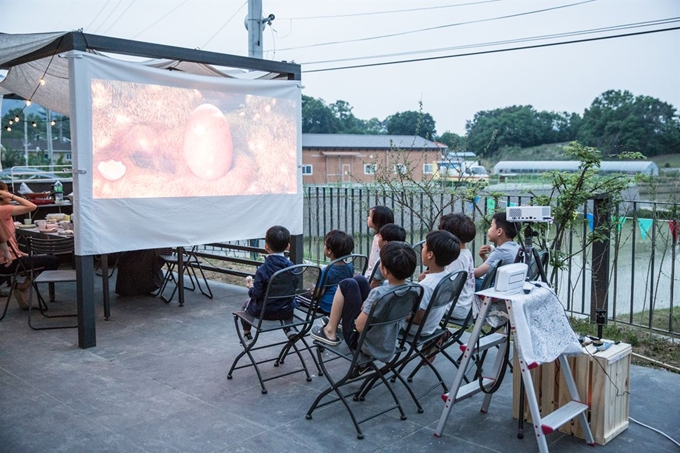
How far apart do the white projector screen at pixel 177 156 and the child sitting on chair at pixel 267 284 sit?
1754mm

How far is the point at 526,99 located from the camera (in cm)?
3112

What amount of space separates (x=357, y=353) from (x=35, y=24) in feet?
66.6

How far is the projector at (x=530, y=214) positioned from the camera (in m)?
3.23

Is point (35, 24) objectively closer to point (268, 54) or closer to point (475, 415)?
point (268, 54)

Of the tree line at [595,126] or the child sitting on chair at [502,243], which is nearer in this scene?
the child sitting on chair at [502,243]

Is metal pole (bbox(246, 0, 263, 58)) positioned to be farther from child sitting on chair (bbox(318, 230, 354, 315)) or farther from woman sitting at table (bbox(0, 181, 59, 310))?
child sitting on chair (bbox(318, 230, 354, 315))

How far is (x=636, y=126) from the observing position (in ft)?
67.1

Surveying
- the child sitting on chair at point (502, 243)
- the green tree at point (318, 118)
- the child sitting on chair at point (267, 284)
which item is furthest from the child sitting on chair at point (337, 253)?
the green tree at point (318, 118)

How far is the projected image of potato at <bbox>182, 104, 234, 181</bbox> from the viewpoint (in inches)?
230

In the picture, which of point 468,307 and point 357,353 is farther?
point 468,307

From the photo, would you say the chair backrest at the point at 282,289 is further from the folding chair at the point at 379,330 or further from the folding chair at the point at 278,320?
the folding chair at the point at 379,330

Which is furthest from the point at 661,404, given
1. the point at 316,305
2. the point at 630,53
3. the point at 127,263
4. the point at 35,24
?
the point at 630,53

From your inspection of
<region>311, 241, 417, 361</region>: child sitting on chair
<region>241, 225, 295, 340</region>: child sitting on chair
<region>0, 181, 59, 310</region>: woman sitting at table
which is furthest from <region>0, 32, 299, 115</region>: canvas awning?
<region>311, 241, 417, 361</region>: child sitting on chair

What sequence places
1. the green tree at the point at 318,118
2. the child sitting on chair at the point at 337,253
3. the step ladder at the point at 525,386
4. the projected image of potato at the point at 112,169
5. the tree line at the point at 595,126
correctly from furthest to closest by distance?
the green tree at the point at 318,118, the tree line at the point at 595,126, the projected image of potato at the point at 112,169, the child sitting on chair at the point at 337,253, the step ladder at the point at 525,386
